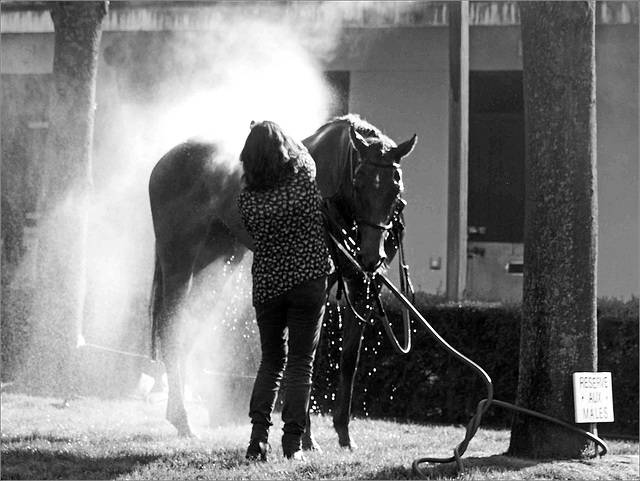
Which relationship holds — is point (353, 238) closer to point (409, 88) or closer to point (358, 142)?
Result: point (358, 142)

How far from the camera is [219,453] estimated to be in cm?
658

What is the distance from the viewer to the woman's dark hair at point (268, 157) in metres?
5.82

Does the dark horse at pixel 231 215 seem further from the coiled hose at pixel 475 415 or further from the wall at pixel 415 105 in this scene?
the wall at pixel 415 105

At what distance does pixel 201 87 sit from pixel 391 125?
361 centimetres

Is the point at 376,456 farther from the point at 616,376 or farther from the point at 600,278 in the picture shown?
the point at 600,278

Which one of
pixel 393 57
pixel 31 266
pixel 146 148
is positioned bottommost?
pixel 31 266

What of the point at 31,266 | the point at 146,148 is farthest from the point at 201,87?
the point at 31,266

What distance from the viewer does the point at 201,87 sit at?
40.5 ft

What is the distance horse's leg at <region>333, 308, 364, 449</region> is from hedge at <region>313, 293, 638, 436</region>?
247 centimetres

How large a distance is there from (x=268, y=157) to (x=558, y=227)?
7.17ft

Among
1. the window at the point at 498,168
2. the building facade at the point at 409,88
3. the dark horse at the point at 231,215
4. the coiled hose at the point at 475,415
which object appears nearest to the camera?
the coiled hose at the point at 475,415

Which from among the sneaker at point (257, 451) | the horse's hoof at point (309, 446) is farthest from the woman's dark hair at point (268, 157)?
the horse's hoof at point (309, 446)

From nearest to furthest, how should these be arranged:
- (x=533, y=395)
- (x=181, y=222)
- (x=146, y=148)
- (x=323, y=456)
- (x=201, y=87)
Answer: (x=323, y=456) → (x=533, y=395) → (x=181, y=222) → (x=146, y=148) → (x=201, y=87)

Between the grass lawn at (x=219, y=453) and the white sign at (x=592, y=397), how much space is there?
0.94 ft
